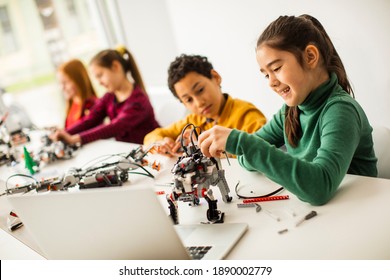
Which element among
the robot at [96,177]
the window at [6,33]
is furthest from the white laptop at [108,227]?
the window at [6,33]

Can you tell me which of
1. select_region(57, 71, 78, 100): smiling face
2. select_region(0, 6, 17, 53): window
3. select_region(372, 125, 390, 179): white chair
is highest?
select_region(0, 6, 17, 53): window

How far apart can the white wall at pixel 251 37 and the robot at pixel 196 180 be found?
50.9 inches

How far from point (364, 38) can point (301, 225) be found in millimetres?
1397

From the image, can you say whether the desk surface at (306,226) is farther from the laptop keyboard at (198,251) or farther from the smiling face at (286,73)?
the smiling face at (286,73)

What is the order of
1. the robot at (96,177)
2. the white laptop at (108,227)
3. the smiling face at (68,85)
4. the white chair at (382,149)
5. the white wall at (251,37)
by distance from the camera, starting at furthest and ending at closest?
the smiling face at (68,85) → the white wall at (251,37) → the robot at (96,177) → the white chair at (382,149) → the white laptop at (108,227)

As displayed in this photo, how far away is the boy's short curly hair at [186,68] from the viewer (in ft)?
5.98

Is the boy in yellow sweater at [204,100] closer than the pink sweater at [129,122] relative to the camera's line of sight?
Yes

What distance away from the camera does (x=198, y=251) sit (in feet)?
3.29

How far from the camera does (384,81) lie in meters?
2.06

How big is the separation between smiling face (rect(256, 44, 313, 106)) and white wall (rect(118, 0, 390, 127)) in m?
0.96

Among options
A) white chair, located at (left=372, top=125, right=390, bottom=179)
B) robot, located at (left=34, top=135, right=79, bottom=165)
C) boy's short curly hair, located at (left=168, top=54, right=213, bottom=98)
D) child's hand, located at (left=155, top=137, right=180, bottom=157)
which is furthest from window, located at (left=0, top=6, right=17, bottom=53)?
white chair, located at (left=372, top=125, right=390, bottom=179)

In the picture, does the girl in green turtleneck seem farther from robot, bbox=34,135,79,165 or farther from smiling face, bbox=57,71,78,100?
smiling face, bbox=57,71,78,100

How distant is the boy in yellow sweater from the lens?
181 centimetres

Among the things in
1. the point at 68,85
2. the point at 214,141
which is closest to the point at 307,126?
the point at 214,141
